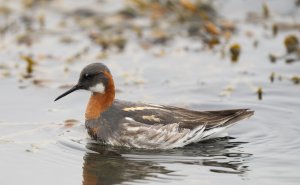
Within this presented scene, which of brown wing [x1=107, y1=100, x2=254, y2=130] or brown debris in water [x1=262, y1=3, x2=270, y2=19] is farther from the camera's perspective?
brown debris in water [x1=262, y1=3, x2=270, y2=19]

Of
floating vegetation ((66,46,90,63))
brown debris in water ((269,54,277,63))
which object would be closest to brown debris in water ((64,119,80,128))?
floating vegetation ((66,46,90,63))

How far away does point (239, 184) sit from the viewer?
8.47 meters

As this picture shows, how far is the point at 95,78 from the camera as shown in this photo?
33.9 ft

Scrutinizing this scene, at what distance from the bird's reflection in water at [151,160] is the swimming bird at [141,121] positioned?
15cm

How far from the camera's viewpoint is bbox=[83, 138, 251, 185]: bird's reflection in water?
8836 mm

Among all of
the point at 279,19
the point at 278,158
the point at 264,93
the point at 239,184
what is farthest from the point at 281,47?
the point at 239,184

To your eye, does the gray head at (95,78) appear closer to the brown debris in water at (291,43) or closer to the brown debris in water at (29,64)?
the brown debris in water at (29,64)

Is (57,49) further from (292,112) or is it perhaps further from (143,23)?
(292,112)

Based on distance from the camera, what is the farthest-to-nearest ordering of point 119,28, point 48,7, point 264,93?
point 48,7
point 119,28
point 264,93

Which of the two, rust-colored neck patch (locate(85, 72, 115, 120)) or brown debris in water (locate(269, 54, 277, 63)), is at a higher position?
brown debris in water (locate(269, 54, 277, 63))

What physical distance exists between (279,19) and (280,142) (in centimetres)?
668

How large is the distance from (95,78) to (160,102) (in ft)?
6.10

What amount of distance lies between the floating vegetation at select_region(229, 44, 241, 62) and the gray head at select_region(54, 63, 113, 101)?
14.3 ft

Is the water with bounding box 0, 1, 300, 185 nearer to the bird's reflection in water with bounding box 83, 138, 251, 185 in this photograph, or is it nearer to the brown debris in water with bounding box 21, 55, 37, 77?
the bird's reflection in water with bounding box 83, 138, 251, 185
